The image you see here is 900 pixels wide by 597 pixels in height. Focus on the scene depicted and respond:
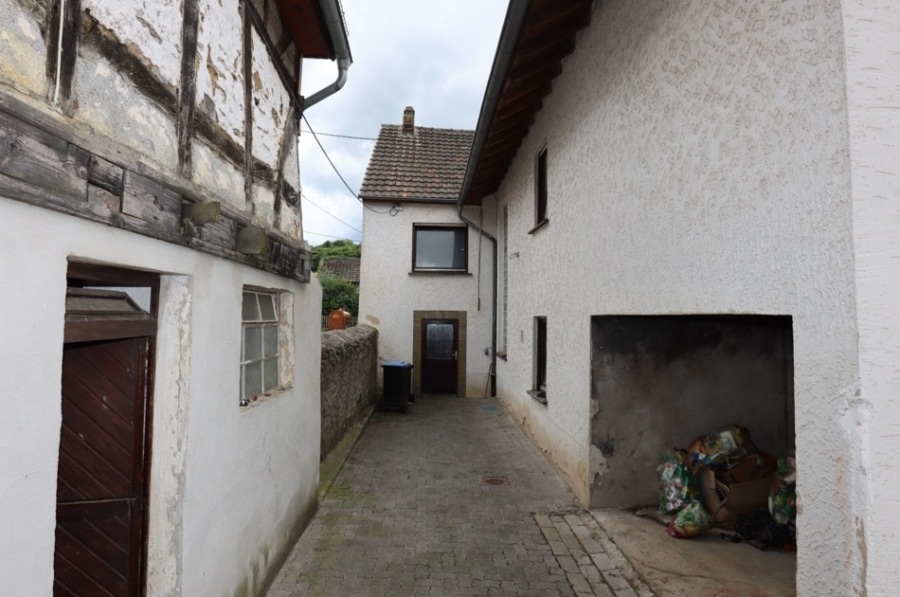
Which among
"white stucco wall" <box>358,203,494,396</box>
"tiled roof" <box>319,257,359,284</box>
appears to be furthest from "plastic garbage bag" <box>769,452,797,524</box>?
"tiled roof" <box>319,257,359,284</box>

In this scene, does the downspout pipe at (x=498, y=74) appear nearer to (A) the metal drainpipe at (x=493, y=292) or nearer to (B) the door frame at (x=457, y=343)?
(A) the metal drainpipe at (x=493, y=292)

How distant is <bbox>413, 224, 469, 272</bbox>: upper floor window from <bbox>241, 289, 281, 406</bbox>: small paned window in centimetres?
872

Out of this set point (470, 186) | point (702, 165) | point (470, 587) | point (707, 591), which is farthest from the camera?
point (470, 186)

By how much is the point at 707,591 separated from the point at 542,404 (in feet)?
12.9

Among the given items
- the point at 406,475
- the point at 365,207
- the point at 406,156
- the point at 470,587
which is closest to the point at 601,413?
the point at 470,587

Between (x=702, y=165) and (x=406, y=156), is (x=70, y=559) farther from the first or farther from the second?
(x=406, y=156)

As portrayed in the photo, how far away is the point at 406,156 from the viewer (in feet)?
46.6

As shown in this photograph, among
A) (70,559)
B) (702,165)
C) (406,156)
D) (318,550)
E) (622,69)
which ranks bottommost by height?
(318,550)

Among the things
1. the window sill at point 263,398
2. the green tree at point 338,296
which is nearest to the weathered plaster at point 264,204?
the window sill at point 263,398

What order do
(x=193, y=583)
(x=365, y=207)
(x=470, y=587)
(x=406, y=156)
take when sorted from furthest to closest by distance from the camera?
(x=406, y=156) → (x=365, y=207) → (x=470, y=587) → (x=193, y=583)

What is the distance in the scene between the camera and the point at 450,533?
15.9 feet

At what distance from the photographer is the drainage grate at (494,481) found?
6.27 m

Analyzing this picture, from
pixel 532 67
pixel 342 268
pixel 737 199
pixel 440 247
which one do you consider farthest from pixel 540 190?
pixel 342 268

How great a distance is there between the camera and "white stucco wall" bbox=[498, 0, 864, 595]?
85.5 inches
